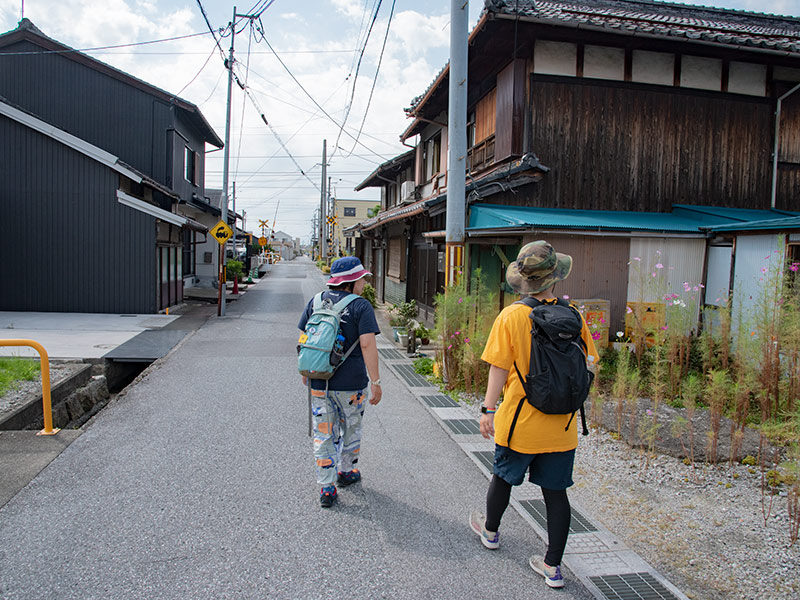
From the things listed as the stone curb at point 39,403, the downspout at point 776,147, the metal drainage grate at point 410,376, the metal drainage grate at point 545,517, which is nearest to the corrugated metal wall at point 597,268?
the metal drainage grate at point 410,376

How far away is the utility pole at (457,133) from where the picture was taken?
746 cm

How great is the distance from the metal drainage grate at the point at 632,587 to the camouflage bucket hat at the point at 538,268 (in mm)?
1680

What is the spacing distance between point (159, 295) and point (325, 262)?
108ft

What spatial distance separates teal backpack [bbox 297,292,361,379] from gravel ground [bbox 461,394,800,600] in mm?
2137

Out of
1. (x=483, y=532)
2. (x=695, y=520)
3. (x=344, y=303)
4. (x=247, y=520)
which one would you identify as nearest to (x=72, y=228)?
(x=344, y=303)

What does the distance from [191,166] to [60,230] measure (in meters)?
9.26

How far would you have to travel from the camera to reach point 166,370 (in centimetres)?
889

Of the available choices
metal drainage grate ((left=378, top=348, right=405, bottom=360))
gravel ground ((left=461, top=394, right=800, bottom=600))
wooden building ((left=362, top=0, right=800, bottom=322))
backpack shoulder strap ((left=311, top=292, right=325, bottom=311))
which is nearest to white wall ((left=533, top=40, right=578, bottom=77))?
wooden building ((left=362, top=0, right=800, bottom=322))

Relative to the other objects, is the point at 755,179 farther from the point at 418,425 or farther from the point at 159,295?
Result: the point at 159,295

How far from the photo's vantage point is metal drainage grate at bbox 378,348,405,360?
34.2ft

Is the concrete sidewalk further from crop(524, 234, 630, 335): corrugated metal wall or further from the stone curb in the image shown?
crop(524, 234, 630, 335): corrugated metal wall

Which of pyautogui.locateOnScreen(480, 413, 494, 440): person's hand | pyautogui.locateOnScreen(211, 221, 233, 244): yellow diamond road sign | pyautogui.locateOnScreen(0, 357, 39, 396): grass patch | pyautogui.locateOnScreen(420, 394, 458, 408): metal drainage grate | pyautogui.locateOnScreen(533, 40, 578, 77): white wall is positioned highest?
pyautogui.locateOnScreen(533, 40, 578, 77): white wall

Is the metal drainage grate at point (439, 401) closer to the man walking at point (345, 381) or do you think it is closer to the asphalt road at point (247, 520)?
the asphalt road at point (247, 520)

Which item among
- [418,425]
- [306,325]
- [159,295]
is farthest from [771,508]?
[159,295]
